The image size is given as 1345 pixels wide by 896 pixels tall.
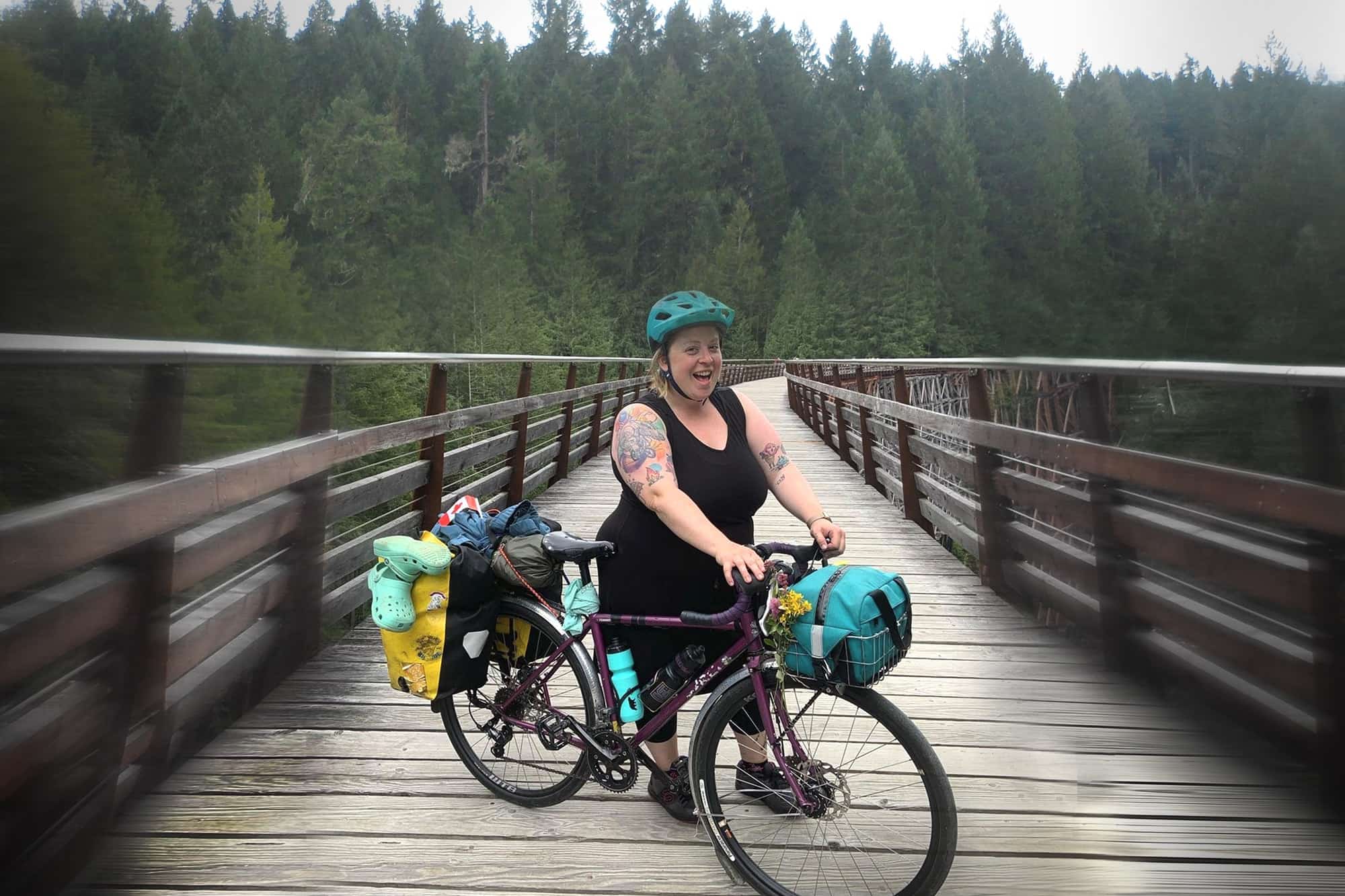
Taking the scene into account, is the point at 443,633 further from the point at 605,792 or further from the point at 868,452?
the point at 868,452

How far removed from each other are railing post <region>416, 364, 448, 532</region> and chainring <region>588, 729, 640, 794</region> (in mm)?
2250

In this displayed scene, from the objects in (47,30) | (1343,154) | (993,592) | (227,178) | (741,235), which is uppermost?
(741,235)

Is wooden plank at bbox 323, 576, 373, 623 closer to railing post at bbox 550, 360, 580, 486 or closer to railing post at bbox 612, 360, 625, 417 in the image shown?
railing post at bbox 550, 360, 580, 486

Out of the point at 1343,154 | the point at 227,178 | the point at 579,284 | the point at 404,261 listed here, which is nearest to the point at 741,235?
the point at 579,284

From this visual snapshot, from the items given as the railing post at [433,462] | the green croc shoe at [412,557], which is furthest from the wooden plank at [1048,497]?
the railing post at [433,462]

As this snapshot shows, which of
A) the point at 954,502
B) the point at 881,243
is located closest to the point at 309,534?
→ the point at 954,502

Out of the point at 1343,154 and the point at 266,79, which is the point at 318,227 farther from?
the point at 1343,154

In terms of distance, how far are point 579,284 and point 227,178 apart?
53104 mm

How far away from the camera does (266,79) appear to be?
10.6 ft

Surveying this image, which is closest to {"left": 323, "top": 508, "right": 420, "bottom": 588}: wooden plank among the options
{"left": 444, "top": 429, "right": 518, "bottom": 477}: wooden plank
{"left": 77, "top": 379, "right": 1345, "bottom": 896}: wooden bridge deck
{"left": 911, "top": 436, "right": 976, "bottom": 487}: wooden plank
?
{"left": 444, "top": 429, "right": 518, "bottom": 477}: wooden plank

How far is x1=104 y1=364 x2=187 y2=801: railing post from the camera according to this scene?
1.89 metres

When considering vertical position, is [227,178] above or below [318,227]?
above

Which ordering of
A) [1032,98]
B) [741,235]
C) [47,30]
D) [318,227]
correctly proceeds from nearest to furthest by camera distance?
1. [47,30]
2. [1032,98]
3. [318,227]
4. [741,235]

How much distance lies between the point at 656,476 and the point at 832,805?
0.70 metres
